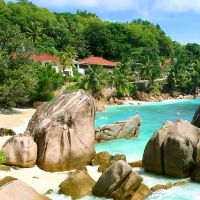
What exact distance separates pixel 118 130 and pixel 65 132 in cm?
895

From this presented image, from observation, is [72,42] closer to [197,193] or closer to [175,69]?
[175,69]

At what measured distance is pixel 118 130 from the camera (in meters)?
24.3

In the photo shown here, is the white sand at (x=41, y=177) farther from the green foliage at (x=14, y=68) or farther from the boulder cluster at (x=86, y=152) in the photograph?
the green foliage at (x=14, y=68)

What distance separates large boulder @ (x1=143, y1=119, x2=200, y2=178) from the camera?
1414 centimetres

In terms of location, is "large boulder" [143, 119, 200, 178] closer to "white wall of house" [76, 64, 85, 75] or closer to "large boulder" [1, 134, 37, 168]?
"large boulder" [1, 134, 37, 168]

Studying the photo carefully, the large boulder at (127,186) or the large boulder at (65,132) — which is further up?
the large boulder at (65,132)

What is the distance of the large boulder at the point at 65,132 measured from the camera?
15.4 metres

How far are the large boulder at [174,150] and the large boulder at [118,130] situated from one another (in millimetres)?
8683

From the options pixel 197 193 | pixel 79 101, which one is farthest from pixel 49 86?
pixel 197 193

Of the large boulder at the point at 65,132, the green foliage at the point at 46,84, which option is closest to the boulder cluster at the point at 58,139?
the large boulder at the point at 65,132

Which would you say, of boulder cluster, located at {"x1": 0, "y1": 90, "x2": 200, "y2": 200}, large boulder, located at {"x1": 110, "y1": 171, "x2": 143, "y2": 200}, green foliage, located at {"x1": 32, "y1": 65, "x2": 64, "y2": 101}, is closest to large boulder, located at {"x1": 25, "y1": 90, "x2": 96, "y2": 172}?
boulder cluster, located at {"x1": 0, "y1": 90, "x2": 200, "y2": 200}

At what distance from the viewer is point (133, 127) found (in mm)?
24875

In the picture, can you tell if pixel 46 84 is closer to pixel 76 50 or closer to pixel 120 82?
pixel 120 82

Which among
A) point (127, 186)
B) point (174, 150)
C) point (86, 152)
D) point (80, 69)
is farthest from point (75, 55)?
point (127, 186)
